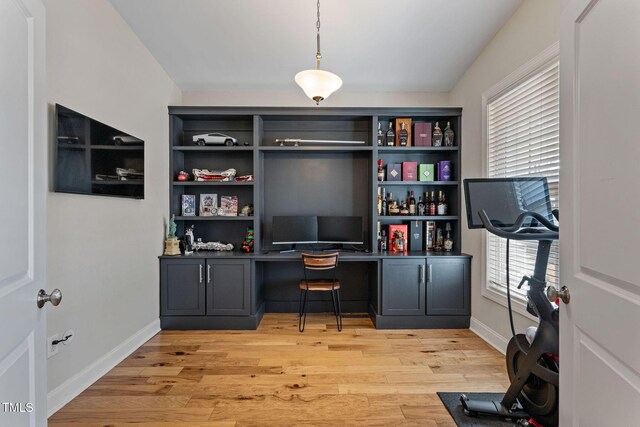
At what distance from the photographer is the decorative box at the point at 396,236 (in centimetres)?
360

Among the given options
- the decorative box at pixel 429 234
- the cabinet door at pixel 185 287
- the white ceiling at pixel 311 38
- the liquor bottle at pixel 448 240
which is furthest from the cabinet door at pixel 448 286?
the cabinet door at pixel 185 287

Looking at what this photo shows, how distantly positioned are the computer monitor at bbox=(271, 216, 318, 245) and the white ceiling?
161 centimetres

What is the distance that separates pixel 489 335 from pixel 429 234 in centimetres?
126

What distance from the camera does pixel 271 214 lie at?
3836 mm

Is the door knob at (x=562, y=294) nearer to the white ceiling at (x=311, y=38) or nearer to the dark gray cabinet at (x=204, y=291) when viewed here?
the white ceiling at (x=311, y=38)

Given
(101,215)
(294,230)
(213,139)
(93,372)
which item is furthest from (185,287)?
(213,139)

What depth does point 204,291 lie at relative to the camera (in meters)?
3.23

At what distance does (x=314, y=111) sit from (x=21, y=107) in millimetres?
2810

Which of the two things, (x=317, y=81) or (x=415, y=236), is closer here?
(x=317, y=81)

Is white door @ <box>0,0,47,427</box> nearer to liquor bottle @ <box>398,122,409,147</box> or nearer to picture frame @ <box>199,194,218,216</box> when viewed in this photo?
picture frame @ <box>199,194,218,216</box>

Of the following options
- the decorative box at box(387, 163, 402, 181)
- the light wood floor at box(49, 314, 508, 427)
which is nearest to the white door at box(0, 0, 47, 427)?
the light wood floor at box(49, 314, 508, 427)

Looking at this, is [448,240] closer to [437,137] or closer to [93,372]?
[437,137]

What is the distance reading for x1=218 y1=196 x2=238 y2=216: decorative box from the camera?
367 centimetres

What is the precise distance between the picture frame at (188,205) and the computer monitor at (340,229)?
1538 mm
